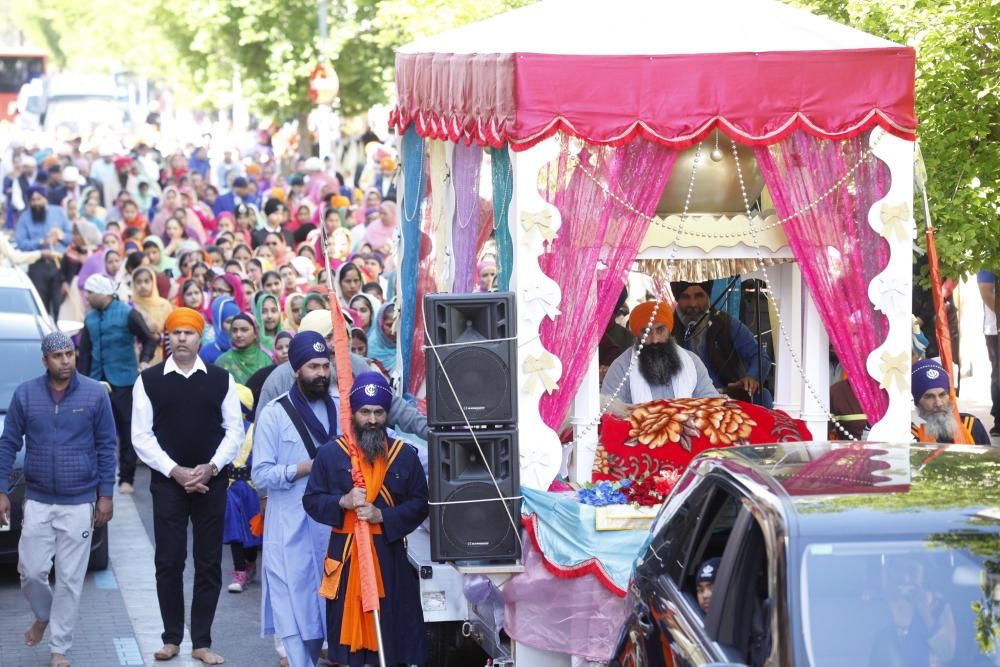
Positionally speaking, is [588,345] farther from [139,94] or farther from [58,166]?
[139,94]

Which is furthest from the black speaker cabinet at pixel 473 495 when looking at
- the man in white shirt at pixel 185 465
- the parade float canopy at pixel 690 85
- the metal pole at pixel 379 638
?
the man in white shirt at pixel 185 465

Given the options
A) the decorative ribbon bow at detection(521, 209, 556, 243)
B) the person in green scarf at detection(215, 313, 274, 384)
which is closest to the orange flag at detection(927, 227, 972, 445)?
the decorative ribbon bow at detection(521, 209, 556, 243)

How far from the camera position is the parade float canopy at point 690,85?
9.10 metres

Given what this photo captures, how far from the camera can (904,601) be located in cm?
530

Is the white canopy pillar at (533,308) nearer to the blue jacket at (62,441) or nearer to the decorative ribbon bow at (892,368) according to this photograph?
the decorative ribbon bow at (892,368)

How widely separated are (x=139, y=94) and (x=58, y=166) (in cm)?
4312

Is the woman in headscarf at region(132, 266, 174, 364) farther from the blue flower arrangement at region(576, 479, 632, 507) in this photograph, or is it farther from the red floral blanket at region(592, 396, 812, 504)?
the blue flower arrangement at region(576, 479, 632, 507)

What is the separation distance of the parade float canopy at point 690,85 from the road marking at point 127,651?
3.62m

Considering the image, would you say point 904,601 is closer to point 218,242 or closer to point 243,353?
point 243,353

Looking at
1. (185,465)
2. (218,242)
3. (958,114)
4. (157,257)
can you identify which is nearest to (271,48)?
(218,242)

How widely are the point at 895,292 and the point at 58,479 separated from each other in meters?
4.86

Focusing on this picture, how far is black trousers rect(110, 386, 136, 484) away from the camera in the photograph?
48.8 feet

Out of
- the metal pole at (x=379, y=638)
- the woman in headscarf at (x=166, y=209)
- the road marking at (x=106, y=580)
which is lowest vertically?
the road marking at (x=106, y=580)

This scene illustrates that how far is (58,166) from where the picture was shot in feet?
97.3
